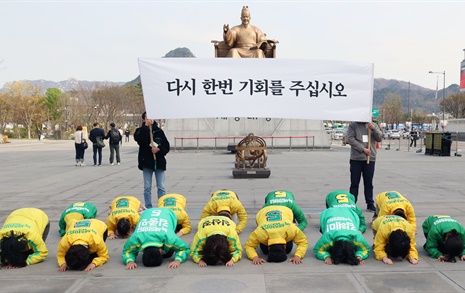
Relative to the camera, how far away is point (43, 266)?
18.2 feet

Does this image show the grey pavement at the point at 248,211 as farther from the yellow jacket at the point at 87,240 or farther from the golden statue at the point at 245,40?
the golden statue at the point at 245,40

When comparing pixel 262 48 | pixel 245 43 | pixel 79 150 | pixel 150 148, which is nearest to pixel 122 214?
pixel 150 148

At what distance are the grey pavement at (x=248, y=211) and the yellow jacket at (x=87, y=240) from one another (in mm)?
156

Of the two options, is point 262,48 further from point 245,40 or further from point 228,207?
point 228,207

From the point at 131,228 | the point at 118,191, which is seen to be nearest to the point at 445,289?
the point at 131,228

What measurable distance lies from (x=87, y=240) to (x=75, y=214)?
155 cm

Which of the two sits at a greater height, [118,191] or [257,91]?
[257,91]

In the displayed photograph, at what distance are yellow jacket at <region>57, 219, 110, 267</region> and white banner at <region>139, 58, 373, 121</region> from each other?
7.07ft

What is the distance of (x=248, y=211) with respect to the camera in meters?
8.66

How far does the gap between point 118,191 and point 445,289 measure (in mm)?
8627

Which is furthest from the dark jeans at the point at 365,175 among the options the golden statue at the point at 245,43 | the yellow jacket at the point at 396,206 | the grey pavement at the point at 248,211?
the golden statue at the point at 245,43

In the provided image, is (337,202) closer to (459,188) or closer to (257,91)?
(257,91)

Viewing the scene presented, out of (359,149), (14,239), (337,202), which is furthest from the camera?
(359,149)

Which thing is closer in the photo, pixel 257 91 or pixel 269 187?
pixel 257 91
